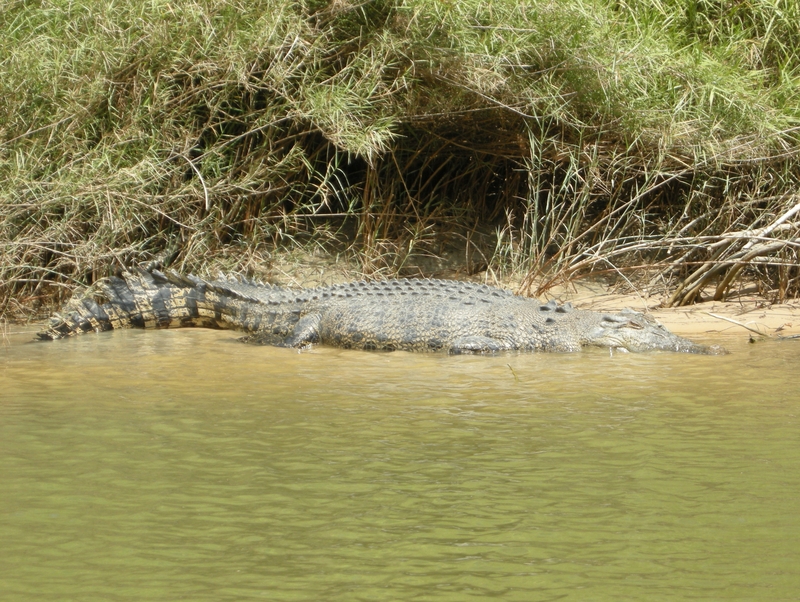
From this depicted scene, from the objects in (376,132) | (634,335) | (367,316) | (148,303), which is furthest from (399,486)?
(376,132)

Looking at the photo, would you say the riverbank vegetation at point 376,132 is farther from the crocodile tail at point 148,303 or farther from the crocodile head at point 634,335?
the crocodile head at point 634,335

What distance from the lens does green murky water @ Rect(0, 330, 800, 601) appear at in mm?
2221

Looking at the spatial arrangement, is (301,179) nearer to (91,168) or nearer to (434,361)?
(91,168)

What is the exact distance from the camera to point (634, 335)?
5.98 meters

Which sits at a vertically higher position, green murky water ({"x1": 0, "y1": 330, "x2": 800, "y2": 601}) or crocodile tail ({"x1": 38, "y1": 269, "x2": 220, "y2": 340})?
crocodile tail ({"x1": 38, "y1": 269, "x2": 220, "y2": 340})

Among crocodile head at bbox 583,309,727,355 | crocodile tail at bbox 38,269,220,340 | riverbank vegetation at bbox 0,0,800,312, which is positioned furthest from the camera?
riverbank vegetation at bbox 0,0,800,312

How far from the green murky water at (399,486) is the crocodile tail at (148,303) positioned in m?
1.66

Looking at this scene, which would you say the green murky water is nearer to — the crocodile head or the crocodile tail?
the crocodile head

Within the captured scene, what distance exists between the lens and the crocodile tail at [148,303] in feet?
21.6

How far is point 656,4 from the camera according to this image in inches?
317

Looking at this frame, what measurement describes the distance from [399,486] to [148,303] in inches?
168

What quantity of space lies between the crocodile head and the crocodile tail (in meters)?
2.72

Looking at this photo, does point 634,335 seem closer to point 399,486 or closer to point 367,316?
point 367,316

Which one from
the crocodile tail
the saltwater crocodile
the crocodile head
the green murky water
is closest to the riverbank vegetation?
the crocodile tail
